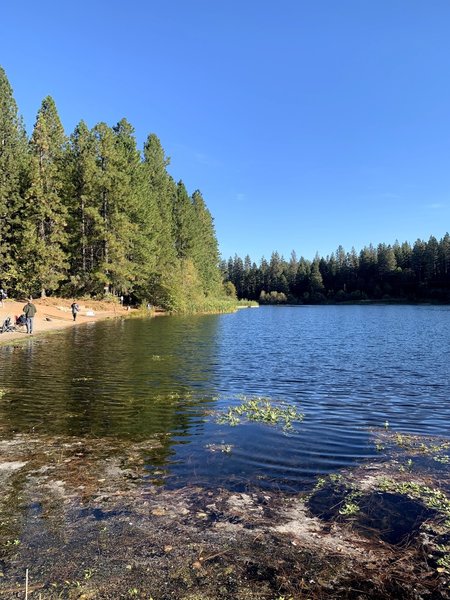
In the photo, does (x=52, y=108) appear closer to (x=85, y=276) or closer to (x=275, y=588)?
(x=85, y=276)

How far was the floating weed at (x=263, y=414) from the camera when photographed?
1159cm

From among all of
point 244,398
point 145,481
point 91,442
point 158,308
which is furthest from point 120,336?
point 158,308

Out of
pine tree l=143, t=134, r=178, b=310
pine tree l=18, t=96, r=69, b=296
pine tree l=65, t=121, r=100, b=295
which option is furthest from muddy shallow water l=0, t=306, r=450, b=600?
Answer: pine tree l=143, t=134, r=178, b=310

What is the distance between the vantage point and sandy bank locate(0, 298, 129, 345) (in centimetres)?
3759

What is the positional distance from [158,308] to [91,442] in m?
59.7

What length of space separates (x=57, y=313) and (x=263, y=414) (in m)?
42.0

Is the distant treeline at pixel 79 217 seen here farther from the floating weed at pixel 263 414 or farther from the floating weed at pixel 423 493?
the floating weed at pixel 423 493

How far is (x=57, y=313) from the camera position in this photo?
160 feet

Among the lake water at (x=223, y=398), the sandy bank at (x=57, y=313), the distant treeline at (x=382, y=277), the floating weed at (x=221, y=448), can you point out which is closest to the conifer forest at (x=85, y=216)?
the sandy bank at (x=57, y=313)

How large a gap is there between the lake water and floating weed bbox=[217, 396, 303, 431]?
0.36 m

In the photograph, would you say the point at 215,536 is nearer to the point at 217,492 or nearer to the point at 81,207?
the point at 217,492

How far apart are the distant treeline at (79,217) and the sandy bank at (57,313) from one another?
2792 millimetres

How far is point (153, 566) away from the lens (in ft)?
16.1

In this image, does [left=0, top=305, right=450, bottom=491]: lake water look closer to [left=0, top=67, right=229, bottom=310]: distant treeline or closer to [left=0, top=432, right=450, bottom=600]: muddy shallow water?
[left=0, top=432, right=450, bottom=600]: muddy shallow water
